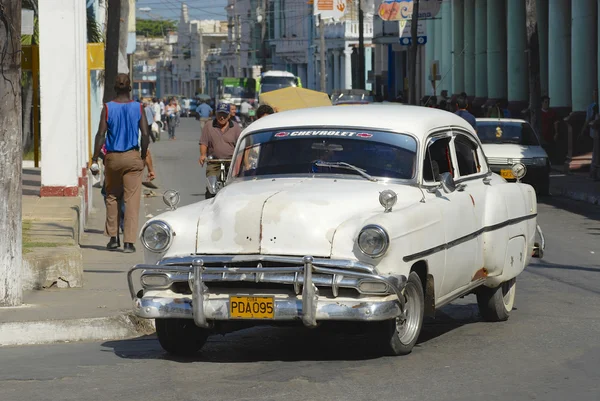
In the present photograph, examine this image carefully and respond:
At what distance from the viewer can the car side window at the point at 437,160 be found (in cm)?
959

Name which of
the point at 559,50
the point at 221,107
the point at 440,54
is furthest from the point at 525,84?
the point at 221,107

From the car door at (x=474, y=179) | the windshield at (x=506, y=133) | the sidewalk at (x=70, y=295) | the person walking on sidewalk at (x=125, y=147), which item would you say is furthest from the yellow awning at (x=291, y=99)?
the car door at (x=474, y=179)

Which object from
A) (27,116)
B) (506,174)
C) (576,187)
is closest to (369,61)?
(27,116)

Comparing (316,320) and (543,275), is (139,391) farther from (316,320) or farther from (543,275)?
(543,275)

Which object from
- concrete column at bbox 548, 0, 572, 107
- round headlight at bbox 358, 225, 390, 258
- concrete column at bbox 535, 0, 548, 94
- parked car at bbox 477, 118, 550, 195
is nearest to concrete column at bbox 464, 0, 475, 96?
concrete column at bbox 535, 0, 548, 94

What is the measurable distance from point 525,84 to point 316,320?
123 feet

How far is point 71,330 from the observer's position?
9742 mm

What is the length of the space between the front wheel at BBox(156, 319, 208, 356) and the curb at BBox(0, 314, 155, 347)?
3.58 feet

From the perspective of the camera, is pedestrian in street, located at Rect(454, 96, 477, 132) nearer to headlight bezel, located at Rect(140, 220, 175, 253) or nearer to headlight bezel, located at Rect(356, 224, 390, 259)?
headlight bezel, located at Rect(140, 220, 175, 253)

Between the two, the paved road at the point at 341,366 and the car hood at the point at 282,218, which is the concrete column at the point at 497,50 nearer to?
the paved road at the point at 341,366

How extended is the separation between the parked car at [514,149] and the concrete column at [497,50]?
76.3 ft

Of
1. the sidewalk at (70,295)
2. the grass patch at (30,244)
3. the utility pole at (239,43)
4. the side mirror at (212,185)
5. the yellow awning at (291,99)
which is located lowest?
the sidewalk at (70,295)

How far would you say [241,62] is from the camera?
134 m

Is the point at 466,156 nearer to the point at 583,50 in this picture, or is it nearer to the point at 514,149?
the point at 514,149
